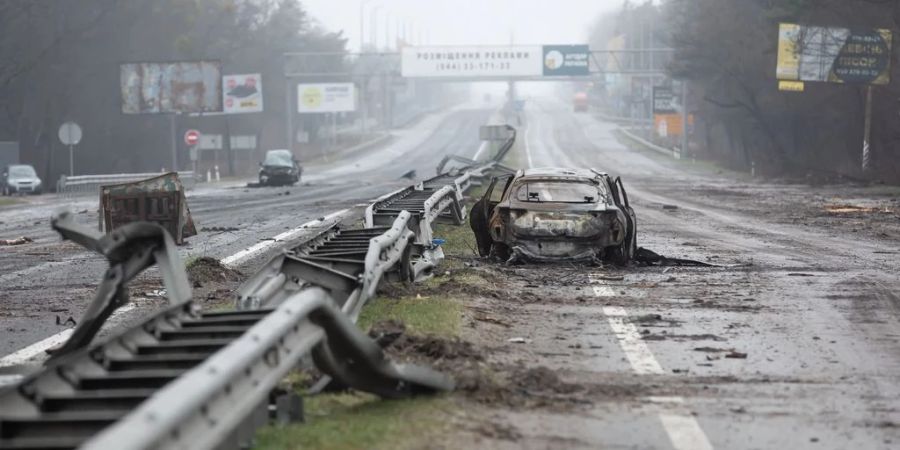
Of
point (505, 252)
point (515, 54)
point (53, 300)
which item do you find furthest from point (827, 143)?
point (53, 300)

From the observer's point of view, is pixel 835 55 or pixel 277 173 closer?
pixel 835 55

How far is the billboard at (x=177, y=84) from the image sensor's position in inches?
2876

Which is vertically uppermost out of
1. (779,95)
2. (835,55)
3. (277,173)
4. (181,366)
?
(835,55)

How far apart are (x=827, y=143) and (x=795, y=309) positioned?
199ft

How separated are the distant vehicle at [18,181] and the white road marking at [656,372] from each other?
49.6 meters

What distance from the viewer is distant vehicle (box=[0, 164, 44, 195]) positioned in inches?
2331

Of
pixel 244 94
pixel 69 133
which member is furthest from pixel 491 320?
pixel 244 94

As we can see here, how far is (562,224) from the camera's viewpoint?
55.3 ft

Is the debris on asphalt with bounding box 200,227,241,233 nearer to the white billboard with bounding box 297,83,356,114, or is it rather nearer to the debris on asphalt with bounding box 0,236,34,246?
the debris on asphalt with bounding box 0,236,34,246

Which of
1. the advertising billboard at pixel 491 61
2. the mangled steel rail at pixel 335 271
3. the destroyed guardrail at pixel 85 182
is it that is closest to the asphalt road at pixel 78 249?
the destroyed guardrail at pixel 85 182

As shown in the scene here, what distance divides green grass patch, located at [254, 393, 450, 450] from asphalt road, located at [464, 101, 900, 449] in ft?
1.27

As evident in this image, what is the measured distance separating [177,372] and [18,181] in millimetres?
56667

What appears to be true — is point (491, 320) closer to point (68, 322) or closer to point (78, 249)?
point (68, 322)

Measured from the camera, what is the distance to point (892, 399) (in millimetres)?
7871
